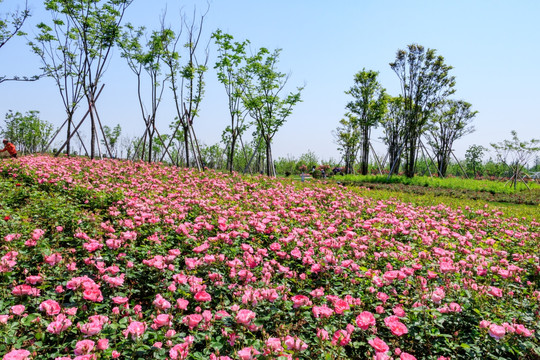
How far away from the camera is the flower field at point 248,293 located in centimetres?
195

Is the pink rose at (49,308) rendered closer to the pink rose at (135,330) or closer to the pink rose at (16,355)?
the pink rose at (16,355)

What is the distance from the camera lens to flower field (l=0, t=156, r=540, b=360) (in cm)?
195

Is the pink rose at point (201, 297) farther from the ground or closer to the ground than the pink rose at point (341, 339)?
farther from the ground

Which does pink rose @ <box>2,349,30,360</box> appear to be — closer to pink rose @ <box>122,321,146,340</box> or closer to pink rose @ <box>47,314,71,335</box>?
pink rose @ <box>47,314,71,335</box>

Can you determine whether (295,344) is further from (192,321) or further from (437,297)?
(437,297)

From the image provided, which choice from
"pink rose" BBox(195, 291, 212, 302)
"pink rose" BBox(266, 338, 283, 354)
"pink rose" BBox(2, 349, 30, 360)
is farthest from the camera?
"pink rose" BBox(195, 291, 212, 302)

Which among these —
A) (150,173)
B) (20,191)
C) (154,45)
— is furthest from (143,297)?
(154,45)

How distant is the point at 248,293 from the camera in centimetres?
223

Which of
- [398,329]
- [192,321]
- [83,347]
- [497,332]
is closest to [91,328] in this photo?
[83,347]

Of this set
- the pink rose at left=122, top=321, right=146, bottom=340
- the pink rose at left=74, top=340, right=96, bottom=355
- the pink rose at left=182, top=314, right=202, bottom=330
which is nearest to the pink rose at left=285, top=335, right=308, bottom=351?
the pink rose at left=182, top=314, right=202, bottom=330

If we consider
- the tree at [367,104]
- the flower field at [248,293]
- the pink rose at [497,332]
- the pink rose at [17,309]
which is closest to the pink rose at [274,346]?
the flower field at [248,293]

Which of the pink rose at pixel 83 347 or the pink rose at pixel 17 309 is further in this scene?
the pink rose at pixel 17 309

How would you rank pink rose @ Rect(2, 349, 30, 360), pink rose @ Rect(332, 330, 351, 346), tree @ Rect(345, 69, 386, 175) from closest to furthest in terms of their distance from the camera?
pink rose @ Rect(2, 349, 30, 360) → pink rose @ Rect(332, 330, 351, 346) → tree @ Rect(345, 69, 386, 175)

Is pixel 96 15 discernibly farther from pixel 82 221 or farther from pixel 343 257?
pixel 343 257
